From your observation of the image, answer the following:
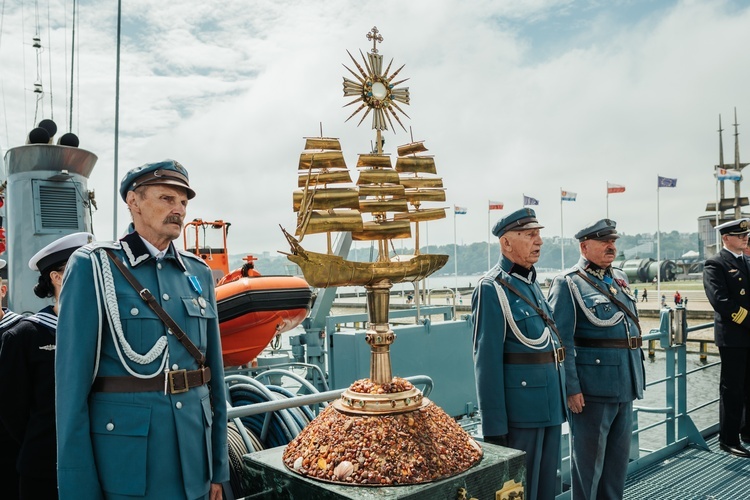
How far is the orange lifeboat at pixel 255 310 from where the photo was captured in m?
6.22

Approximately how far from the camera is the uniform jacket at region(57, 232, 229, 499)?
5.86ft

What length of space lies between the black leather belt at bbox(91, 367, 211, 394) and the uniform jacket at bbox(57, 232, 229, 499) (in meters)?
0.02

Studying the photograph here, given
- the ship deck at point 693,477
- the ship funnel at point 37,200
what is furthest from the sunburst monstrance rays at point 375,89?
the ship funnel at point 37,200

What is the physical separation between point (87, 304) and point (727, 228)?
16.9ft

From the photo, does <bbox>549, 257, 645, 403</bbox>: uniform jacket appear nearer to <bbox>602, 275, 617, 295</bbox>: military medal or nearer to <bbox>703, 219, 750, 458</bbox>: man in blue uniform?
<bbox>602, 275, 617, 295</bbox>: military medal

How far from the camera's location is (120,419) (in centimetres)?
184

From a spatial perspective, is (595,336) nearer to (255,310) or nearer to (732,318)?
(732,318)

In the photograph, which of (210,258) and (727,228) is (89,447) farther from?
(210,258)

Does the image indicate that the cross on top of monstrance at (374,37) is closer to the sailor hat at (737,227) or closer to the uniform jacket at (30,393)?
the uniform jacket at (30,393)

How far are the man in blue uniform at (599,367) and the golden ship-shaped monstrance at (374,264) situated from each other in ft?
4.73

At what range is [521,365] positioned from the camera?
302 centimetres

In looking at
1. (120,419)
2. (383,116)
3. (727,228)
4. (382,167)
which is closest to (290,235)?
(382,167)

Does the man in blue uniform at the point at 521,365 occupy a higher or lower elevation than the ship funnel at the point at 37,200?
lower

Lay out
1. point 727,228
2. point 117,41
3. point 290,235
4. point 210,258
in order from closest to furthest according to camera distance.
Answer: point 290,235, point 727,228, point 117,41, point 210,258
